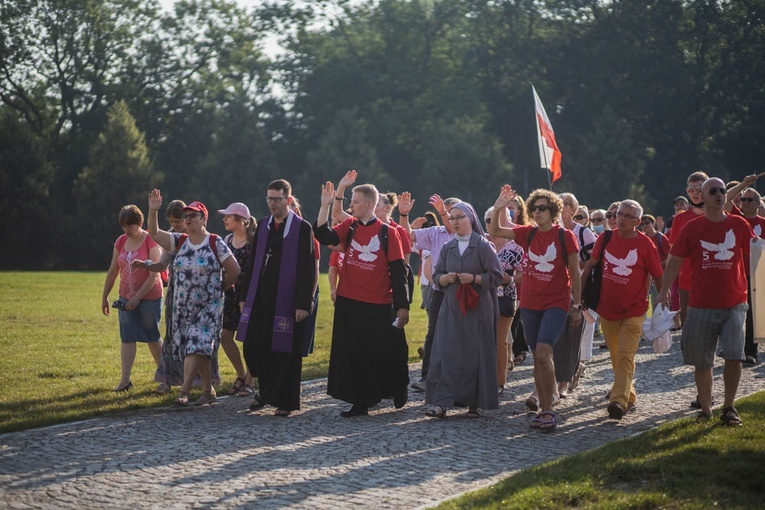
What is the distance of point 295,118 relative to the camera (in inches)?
2522

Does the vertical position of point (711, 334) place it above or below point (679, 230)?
below

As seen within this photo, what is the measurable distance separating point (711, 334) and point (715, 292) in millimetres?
345

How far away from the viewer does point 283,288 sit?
9.41 m

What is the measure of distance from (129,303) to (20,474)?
4047 mm

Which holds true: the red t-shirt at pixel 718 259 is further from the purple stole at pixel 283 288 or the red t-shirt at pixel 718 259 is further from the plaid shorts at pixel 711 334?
the purple stole at pixel 283 288

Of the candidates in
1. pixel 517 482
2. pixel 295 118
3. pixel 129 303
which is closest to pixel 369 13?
pixel 295 118

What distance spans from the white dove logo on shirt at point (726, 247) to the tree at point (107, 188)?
4290 cm

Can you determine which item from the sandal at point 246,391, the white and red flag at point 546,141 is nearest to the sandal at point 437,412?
the sandal at point 246,391

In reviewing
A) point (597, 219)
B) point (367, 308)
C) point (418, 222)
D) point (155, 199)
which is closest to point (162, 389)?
point (155, 199)

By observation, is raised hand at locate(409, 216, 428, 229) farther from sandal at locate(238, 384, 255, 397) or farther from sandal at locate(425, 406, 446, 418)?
sandal at locate(425, 406, 446, 418)

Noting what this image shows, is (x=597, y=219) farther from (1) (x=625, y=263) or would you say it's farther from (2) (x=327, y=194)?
(2) (x=327, y=194)

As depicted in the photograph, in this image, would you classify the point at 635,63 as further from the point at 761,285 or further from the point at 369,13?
the point at 761,285

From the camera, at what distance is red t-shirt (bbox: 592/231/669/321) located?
898 centimetres

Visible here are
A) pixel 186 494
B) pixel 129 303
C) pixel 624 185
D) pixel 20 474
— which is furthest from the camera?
pixel 624 185
